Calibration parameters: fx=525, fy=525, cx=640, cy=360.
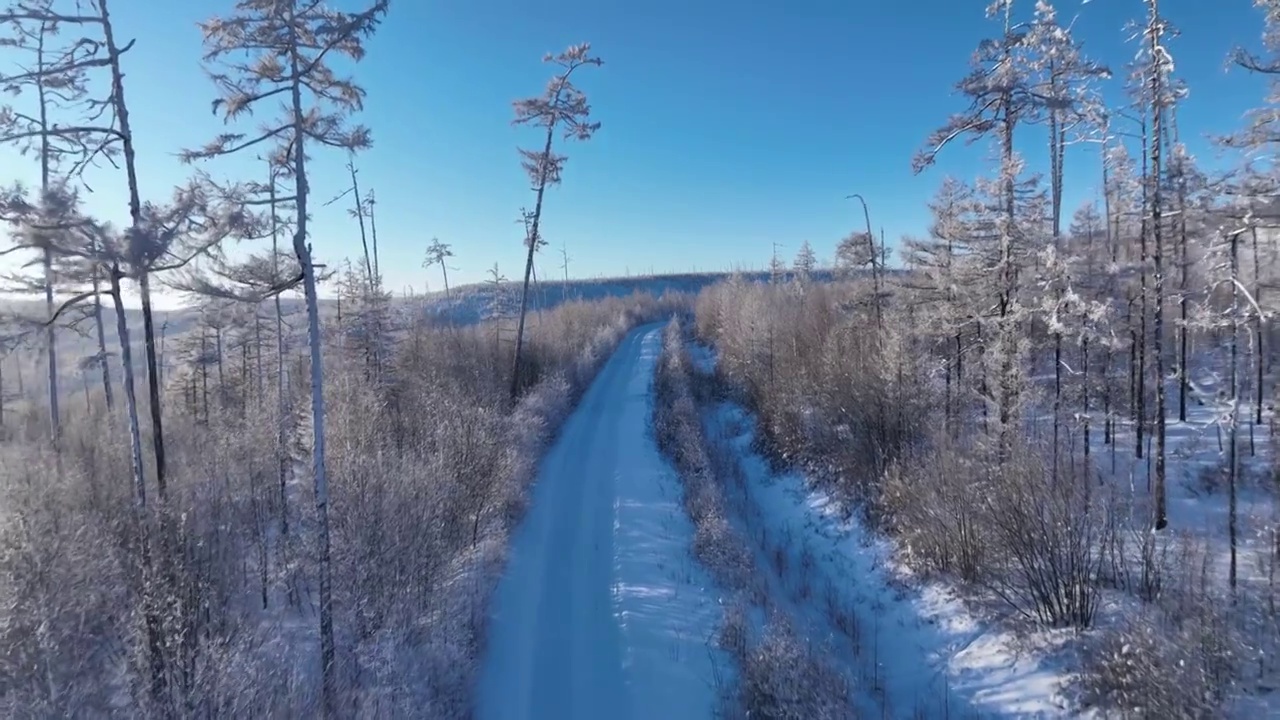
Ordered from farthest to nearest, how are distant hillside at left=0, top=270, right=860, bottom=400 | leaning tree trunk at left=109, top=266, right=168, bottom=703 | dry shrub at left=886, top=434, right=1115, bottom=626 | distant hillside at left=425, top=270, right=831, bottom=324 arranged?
distant hillside at left=425, top=270, right=831, bottom=324
distant hillside at left=0, top=270, right=860, bottom=400
dry shrub at left=886, top=434, right=1115, bottom=626
leaning tree trunk at left=109, top=266, right=168, bottom=703

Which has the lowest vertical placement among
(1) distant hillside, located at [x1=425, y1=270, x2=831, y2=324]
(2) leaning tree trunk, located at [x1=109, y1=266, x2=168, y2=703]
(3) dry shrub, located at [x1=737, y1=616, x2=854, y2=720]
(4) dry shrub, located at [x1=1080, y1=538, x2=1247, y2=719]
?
(3) dry shrub, located at [x1=737, y1=616, x2=854, y2=720]

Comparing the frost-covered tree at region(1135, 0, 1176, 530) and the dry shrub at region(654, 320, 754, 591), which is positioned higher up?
the frost-covered tree at region(1135, 0, 1176, 530)

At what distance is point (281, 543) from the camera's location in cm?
939

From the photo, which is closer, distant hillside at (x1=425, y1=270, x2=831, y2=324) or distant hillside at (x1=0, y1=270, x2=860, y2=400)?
distant hillside at (x1=0, y1=270, x2=860, y2=400)

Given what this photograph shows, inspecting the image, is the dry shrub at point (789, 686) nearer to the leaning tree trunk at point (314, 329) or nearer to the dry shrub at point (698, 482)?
the dry shrub at point (698, 482)

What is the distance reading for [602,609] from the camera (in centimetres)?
884

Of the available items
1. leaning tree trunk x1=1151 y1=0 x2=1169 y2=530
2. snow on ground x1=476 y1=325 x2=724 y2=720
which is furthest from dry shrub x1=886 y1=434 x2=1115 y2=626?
leaning tree trunk x1=1151 y1=0 x2=1169 y2=530

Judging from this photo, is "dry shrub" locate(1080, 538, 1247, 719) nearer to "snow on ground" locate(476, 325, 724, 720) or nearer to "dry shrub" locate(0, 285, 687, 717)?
"snow on ground" locate(476, 325, 724, 720)

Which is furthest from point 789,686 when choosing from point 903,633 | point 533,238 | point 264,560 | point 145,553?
point 533,238

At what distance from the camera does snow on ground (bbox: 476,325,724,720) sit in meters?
6.91

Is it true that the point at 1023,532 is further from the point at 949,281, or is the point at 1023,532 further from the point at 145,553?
the point at 145,553

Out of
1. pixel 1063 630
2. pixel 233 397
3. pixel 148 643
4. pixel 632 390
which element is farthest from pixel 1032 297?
pixel 233 397

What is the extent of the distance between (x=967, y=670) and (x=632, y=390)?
20634 millimetres

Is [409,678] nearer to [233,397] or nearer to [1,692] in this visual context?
[1,692]
